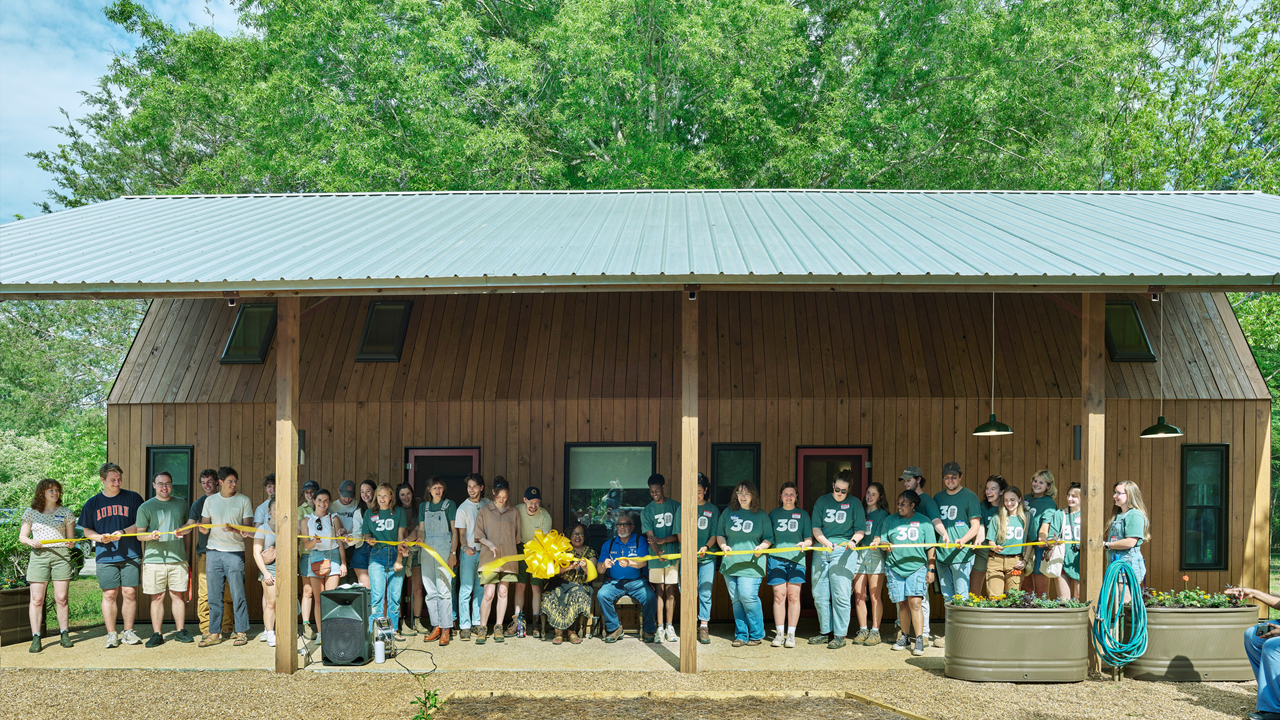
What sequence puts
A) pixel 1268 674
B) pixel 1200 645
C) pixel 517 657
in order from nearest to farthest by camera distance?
pixel 1268 674
pixel 1200 645
pixel 517 657

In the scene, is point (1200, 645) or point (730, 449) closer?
point (1200, 645)

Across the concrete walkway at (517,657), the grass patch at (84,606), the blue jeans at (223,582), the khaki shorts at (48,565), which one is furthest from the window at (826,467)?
the grass patch at (84,606)

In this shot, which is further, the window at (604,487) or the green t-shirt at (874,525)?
the window at (604,487)

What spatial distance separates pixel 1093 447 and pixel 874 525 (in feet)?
7.19

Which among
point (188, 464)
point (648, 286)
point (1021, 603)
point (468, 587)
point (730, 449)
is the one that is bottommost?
point (468, 587)

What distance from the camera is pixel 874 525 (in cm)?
938

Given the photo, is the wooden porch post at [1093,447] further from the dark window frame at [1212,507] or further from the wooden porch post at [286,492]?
the wooden porch post at [286,492]

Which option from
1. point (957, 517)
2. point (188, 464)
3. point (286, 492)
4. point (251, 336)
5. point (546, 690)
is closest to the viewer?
point (546, 690)

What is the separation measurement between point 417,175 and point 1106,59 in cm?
1480

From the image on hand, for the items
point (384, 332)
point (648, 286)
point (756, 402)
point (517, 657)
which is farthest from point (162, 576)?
point (756, 402)

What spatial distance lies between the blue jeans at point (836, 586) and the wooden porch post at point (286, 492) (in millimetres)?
4916

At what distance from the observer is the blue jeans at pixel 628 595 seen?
9477 millimetres

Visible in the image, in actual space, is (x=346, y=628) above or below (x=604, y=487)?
below

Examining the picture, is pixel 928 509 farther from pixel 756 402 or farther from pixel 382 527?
pixel 382 527
